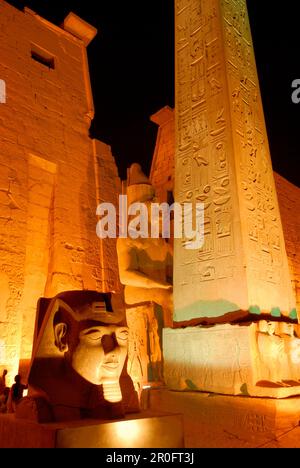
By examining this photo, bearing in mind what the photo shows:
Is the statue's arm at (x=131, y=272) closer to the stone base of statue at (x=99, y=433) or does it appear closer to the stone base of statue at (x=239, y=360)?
the stone base of statue at (x=239, y=360)

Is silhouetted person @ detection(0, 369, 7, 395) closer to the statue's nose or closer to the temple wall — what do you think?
the statue's nose

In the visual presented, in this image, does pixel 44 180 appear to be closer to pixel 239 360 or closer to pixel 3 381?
pixel 3 381

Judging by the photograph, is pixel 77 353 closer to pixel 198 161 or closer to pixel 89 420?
pixel 89 420

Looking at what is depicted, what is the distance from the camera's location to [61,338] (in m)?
2.48

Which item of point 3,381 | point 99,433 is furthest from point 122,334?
point 3,381

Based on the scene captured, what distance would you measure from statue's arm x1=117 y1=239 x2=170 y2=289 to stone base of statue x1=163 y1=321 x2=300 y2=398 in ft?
1.95

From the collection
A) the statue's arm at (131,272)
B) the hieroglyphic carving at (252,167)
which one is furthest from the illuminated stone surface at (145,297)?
the hieroglyphic carving at (252,167)

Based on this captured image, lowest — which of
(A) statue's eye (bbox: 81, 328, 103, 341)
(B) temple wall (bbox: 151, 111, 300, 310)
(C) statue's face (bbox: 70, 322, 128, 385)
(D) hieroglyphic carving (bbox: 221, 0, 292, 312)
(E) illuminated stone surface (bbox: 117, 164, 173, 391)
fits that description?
(C) statue's face (bbox: 70, 322, 128, 385)

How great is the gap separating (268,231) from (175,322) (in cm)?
120

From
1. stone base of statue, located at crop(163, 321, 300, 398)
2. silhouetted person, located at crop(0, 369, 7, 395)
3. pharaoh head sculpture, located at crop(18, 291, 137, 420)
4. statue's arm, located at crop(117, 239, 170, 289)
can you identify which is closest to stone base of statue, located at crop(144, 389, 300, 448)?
stone base of statue, located at crop(163, 321, 300, 398)

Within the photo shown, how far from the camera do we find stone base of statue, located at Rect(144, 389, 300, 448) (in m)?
2.76

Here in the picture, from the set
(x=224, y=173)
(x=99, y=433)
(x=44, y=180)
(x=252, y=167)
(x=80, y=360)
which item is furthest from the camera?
(x=44, y=180)

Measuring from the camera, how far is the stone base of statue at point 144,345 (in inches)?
150

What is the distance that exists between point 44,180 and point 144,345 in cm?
339
